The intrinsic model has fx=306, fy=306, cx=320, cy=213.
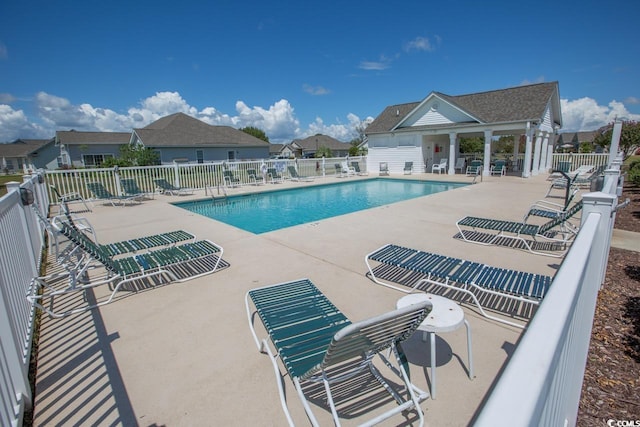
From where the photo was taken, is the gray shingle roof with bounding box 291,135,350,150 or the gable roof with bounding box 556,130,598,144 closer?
the gray shingle roof with bounding box 291,135,350,150

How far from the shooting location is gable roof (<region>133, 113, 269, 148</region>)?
2747cm

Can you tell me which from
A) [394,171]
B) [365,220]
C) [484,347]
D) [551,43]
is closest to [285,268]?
[484,347]

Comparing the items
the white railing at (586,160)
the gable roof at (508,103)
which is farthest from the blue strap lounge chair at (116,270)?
the white railing at (586,160)

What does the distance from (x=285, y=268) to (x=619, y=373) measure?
3.76 m

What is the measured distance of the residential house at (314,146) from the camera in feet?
190

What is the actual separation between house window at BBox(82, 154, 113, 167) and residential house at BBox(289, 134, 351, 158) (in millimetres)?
32258

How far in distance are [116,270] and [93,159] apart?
40.4 meters

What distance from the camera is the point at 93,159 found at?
35.7 m

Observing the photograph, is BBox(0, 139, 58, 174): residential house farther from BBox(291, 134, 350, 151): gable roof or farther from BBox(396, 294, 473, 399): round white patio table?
BBox(396, 294, 473, 399): round white patio table

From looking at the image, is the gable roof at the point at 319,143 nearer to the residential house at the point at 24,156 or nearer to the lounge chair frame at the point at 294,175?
the residential house at the point at 24,156

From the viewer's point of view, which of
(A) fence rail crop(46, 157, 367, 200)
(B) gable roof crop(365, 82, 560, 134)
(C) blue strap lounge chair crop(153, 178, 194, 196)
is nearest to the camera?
(A) fence rail crop(46, 157, 367, 200)

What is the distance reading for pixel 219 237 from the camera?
256 inches

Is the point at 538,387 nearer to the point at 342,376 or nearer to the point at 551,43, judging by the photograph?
the point at 342,376

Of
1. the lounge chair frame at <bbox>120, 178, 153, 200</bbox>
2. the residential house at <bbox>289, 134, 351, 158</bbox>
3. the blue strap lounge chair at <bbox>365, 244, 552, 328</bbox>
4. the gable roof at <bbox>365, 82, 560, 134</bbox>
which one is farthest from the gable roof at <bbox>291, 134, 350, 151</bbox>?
the blue strap lounge chair at <bbox>365, 244, 552, 328</bbox>
